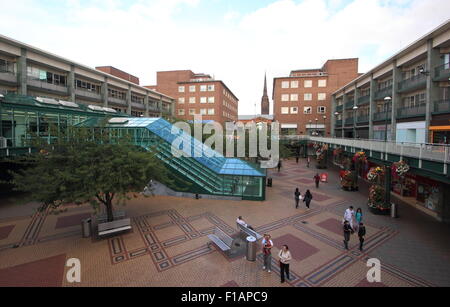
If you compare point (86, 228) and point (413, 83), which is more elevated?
point (413, 83)

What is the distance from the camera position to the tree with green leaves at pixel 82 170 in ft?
31.2

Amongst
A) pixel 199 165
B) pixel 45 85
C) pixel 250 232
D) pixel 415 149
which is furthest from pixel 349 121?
pixel 45 85

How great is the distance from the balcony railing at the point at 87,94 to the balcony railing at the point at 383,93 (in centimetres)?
4480

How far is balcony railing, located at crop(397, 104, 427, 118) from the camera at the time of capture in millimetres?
22766

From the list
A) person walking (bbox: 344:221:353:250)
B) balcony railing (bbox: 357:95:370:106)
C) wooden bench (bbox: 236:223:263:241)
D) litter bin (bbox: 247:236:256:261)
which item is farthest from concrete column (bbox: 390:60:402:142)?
litter bin (bbox: 247:236:256:261)

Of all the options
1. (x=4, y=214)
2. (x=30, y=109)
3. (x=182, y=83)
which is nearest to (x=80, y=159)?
(x=4, y=214)

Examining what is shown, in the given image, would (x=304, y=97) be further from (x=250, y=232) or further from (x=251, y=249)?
(x=251, y=249)

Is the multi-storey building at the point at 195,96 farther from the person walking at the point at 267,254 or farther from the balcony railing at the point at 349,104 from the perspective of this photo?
the person walking at the point at 267,254

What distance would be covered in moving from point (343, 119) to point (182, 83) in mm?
45194

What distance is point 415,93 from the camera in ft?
83.7

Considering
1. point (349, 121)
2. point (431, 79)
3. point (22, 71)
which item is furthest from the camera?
point (349, 121)

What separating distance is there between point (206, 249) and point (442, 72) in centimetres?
2724
